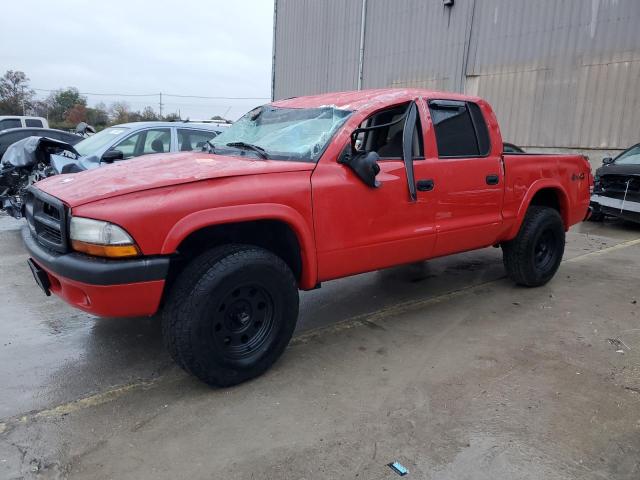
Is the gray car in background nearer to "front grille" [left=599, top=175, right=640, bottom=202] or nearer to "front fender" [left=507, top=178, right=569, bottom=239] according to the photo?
"front fender" [left=507, top=178, right=569, bottom=239]

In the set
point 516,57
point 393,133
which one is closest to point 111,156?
point 393,133

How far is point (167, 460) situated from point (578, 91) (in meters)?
12.6

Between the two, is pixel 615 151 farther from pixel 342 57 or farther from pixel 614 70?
pixel 342 57

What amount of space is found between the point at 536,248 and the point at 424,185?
1.95 m

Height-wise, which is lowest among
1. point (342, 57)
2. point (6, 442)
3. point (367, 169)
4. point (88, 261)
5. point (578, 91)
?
point (6, 442)

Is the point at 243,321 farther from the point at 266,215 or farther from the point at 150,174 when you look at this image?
the point at 150,174

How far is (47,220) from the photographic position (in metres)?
2.91

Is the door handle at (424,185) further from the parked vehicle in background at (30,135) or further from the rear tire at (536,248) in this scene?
the parked vehicle in background at (30,135)

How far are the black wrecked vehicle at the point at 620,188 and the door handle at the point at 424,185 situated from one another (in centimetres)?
593

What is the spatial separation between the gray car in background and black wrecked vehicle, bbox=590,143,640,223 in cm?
675

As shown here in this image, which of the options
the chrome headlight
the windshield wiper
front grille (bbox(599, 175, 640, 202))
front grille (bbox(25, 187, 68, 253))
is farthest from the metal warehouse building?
front grille (bbox(25, 187, 68, 253))

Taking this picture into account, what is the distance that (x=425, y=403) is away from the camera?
288 cm

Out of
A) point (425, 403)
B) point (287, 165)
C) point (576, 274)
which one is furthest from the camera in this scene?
point (576, 274)

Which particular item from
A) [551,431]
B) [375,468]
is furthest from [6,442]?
[551,431]
